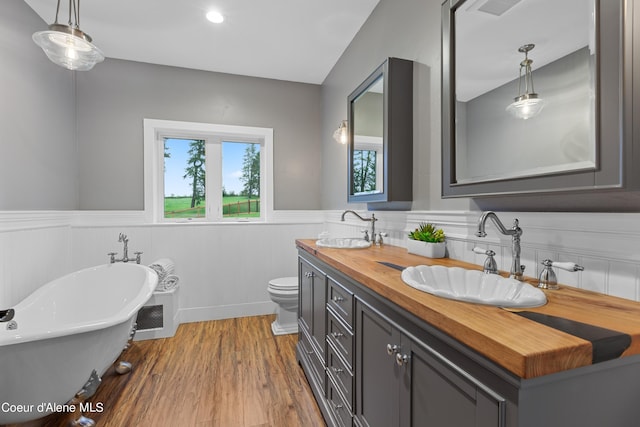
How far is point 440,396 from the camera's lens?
733 mm

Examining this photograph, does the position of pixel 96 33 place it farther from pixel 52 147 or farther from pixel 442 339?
pixel 442 339

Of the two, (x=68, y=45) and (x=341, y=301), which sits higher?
(x=68, y=45)

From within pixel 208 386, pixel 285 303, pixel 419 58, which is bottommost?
pixel 208 386

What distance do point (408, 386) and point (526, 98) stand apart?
3.30 ft

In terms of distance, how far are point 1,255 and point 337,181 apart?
252cm

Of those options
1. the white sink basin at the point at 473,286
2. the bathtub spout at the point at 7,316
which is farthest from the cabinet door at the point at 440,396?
the bathtub spout at the point at 7,316

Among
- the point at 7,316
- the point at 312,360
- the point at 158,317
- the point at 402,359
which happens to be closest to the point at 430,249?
the point at 402,359

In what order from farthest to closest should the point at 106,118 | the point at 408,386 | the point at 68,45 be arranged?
the point at 106,118 → the point at 68,45 → the point at 408,386

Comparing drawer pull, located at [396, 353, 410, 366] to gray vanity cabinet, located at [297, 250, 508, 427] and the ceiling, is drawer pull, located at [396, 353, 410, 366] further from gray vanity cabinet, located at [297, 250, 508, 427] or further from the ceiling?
the ceiling

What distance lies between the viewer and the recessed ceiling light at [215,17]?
2.25m

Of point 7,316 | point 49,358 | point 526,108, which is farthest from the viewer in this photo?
point 7,316

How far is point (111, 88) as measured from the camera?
2.88 metres

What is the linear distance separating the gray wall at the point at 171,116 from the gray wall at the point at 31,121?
0.18m

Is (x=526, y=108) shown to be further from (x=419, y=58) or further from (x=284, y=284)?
(x=284, y=284)
